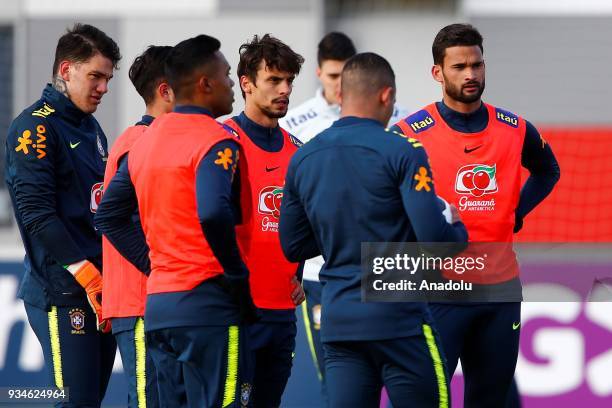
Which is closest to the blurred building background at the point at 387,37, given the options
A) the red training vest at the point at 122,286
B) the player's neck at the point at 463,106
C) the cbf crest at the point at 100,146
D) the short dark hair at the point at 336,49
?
the short dark hair at the point at 336,49

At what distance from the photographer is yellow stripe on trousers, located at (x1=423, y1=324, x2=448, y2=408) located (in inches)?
179

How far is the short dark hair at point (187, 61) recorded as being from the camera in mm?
4785

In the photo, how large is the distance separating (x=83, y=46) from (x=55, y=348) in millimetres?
1387

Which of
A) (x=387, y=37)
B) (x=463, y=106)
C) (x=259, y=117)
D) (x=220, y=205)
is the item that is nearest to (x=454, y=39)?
(x=463, y=106)

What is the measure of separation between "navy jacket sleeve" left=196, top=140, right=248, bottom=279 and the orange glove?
44.7 inches

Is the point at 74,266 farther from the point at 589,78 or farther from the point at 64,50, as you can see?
the point at 589,78

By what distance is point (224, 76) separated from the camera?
4.84 meters

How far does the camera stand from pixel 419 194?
439 cm

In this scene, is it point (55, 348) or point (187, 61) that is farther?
point (55, 348)

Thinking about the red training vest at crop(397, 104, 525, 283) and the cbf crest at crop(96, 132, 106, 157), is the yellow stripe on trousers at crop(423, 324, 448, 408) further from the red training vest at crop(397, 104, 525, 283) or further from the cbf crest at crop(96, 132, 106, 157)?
the cbf crest at crop(96, 132, 106, 157)

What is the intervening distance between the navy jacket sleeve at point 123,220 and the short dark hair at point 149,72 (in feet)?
1.71

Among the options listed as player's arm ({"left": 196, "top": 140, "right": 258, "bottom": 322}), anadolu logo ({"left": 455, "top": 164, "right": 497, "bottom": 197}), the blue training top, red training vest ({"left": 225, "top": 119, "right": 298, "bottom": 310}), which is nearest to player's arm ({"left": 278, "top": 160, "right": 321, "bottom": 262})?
the blue training top

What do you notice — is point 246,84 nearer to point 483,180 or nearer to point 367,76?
point 483,180

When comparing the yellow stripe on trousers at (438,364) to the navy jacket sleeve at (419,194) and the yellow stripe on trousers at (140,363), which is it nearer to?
the navy jacket sleeve at (419,194)
